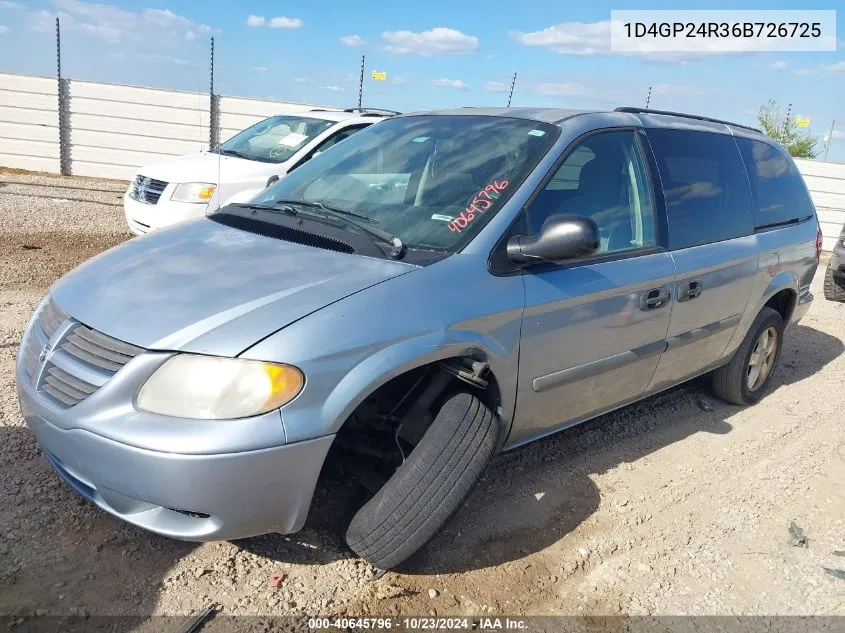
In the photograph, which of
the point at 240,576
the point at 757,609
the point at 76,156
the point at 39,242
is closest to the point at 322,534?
the point at 240,576

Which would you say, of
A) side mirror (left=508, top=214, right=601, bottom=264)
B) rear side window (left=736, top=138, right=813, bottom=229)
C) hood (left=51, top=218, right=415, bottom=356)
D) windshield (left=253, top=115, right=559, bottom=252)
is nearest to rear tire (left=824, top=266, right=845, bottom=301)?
rear side window (left=736, top=138, right=813, bottom=229)

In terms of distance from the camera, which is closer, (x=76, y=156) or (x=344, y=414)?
(x=344, y=414)

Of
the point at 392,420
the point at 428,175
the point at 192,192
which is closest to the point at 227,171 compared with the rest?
the point at 192,192

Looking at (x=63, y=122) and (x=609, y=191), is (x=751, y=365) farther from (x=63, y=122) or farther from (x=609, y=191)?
(x=63, y=122)

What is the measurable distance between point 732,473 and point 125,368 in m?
3.18

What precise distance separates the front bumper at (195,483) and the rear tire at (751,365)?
3.30m

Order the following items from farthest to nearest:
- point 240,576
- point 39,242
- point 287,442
→ 1. point 39,242
2. point 240,576
3. point 287,442

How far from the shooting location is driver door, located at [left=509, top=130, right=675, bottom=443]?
289cm

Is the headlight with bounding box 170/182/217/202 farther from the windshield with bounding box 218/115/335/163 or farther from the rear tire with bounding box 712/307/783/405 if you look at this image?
the rear tire with bounding box 712/307/783/405

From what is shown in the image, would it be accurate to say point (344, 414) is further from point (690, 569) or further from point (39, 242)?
point (39, 242)

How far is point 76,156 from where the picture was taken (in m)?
14.1

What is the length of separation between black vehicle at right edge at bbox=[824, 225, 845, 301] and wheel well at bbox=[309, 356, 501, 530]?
7.46m

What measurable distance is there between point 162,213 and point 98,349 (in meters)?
4.96

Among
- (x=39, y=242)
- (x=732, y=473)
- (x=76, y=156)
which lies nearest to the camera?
(x=732, y=473)
